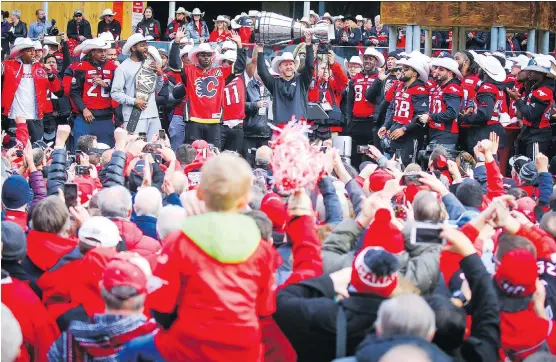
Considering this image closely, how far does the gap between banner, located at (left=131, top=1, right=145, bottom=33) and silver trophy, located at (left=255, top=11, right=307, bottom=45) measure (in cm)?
1188

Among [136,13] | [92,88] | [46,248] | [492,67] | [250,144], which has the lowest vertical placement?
[250,144]

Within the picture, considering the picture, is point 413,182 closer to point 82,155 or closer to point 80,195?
point 80,195

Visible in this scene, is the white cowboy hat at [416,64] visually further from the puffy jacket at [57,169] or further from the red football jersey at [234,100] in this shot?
the puffy jacket at [57,169]

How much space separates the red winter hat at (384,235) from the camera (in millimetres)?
4815

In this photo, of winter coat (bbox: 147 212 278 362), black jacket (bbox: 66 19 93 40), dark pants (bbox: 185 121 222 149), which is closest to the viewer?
winter coat (bbox: 147 212 278 362)

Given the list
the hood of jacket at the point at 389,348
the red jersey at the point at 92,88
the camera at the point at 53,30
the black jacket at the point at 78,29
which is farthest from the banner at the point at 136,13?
the hood of jacket at the point at 389,348

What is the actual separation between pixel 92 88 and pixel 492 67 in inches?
201

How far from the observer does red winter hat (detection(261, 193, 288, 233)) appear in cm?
543

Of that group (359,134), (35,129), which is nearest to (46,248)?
(35,129)

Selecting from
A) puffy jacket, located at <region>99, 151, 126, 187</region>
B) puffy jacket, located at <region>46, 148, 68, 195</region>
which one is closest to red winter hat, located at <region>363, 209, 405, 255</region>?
puffy jacket, located at <region>99, 151, 126, 187</region>

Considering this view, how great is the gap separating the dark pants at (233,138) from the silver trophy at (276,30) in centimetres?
180

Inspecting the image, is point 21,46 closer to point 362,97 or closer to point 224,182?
point 362,97

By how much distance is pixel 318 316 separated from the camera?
4457mm

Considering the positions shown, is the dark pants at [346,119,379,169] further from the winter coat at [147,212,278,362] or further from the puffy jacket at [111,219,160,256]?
the winter coat at [147,212,278,362]
